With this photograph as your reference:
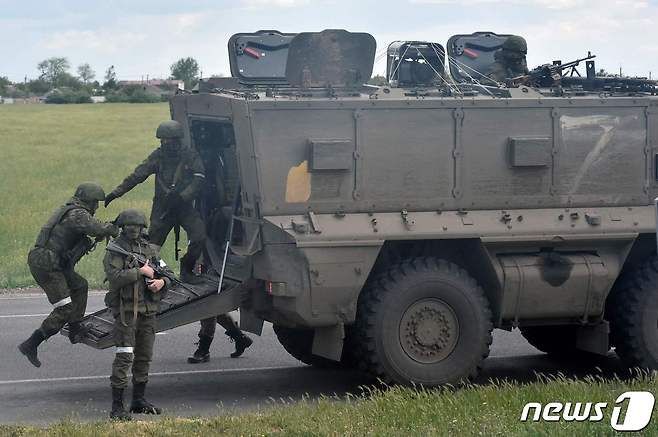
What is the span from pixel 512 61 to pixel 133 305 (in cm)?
482

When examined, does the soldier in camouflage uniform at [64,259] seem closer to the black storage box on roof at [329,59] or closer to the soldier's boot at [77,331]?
the soldier's boot at [77,331]

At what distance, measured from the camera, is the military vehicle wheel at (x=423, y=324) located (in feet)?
33.8

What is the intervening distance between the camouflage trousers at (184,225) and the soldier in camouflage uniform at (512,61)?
322 centimetres

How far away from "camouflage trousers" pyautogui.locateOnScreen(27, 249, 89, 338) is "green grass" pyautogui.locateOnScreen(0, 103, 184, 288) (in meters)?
6.49

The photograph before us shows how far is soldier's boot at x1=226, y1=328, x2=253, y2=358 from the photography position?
1222cm

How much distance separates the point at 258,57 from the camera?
12672mm

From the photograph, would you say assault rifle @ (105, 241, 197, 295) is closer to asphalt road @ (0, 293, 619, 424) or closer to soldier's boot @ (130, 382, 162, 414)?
soldier's boot @ (130, 382, 162, 414)

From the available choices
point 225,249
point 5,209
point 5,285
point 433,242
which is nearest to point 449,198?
point 433,242

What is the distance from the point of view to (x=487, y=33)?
43.9 ft

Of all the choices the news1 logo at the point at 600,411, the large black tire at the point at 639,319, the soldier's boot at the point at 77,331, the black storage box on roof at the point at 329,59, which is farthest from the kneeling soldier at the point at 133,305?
the large black tire at the point at 639,319

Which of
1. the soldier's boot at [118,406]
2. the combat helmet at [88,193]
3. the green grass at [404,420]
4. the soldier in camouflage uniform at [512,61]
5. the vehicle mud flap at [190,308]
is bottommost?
the soldier's boot at [118,406]

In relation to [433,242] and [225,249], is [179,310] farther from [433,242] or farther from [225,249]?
[433,242]

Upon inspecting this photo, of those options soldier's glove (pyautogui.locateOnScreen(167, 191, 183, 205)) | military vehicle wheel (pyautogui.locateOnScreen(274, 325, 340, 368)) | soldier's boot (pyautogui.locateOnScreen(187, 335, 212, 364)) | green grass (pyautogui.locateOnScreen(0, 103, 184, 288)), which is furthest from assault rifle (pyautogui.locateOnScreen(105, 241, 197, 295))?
green grass (pyautogui.locateOnScreen(0, 103, 184, 288))

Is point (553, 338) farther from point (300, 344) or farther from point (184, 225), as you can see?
point (184, 225)
